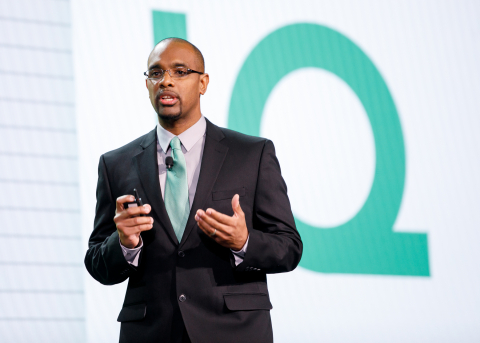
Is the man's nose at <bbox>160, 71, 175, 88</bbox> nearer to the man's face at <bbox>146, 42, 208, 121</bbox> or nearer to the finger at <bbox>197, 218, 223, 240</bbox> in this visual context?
the man's face at <bbox>146, 42, 208, 121</bbox>

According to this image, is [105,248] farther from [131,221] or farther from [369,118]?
[369,118]

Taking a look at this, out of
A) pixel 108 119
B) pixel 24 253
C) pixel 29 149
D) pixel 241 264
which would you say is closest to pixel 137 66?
pixel 108 119

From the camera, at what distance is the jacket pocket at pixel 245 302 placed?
6.05 ft

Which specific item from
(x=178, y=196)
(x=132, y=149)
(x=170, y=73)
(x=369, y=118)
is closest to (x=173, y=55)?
(x=170, y=73)

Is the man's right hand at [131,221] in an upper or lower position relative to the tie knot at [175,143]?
lower

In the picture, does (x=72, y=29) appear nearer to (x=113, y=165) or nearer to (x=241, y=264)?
(x=113, y=165)

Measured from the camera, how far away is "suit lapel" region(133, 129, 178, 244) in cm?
191

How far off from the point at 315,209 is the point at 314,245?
0.72 feet

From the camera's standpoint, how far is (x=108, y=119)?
9.90 feet

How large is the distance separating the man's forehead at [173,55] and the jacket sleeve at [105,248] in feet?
1.32

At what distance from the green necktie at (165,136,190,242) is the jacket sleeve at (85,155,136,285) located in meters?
0.19

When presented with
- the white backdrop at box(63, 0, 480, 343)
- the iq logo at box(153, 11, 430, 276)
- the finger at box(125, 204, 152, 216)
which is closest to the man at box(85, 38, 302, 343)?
the finger at box(125, 204, 152, 216)

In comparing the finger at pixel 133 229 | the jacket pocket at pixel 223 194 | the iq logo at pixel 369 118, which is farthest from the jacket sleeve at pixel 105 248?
the iq logo at pixel 369 118

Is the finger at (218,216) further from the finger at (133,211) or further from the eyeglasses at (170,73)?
the eyeglasses at (170,73)
